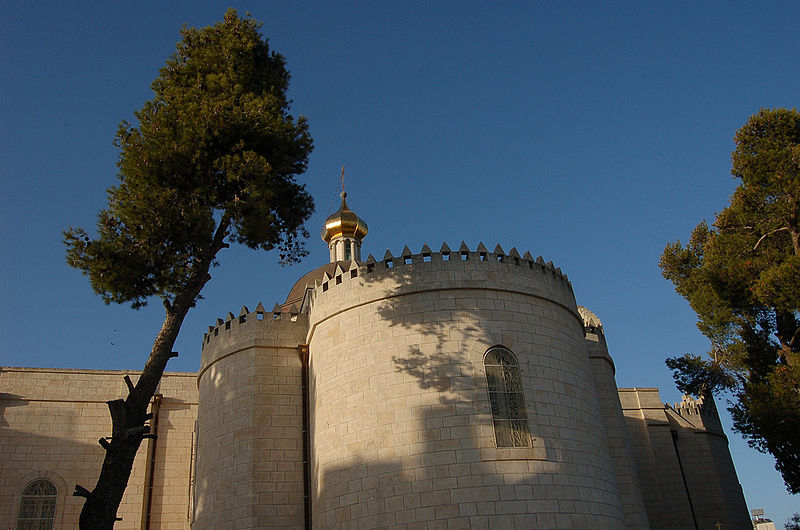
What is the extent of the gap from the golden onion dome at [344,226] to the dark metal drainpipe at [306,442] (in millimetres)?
14303

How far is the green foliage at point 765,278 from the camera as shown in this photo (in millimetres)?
17219

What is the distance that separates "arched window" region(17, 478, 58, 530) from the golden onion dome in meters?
16.0

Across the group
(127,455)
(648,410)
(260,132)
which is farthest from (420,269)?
(648,410)

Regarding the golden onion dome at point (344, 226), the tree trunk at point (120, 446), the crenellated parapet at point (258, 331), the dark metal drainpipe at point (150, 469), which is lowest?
the tree trunk at point (120, 446)

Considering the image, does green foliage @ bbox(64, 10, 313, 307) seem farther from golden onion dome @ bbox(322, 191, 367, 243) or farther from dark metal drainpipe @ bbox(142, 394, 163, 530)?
golden onion dome @ bbox(322, 191, 367, 243)

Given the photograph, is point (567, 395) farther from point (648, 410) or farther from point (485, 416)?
point (648, 410)

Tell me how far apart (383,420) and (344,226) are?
60.4ft

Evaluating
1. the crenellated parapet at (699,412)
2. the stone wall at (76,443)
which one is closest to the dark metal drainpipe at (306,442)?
the stone wall at (76,443)

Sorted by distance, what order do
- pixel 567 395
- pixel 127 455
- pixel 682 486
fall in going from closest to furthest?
pixel 127 455 < pixel 567 395 < pixel 682 486

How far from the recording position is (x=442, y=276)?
608 inches

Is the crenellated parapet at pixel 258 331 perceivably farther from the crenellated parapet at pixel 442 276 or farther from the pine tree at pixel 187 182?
the pine tree at pixel 187 182

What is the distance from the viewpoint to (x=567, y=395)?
1482 cm

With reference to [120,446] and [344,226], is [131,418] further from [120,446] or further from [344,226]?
[344,226]

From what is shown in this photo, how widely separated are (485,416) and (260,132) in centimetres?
739
